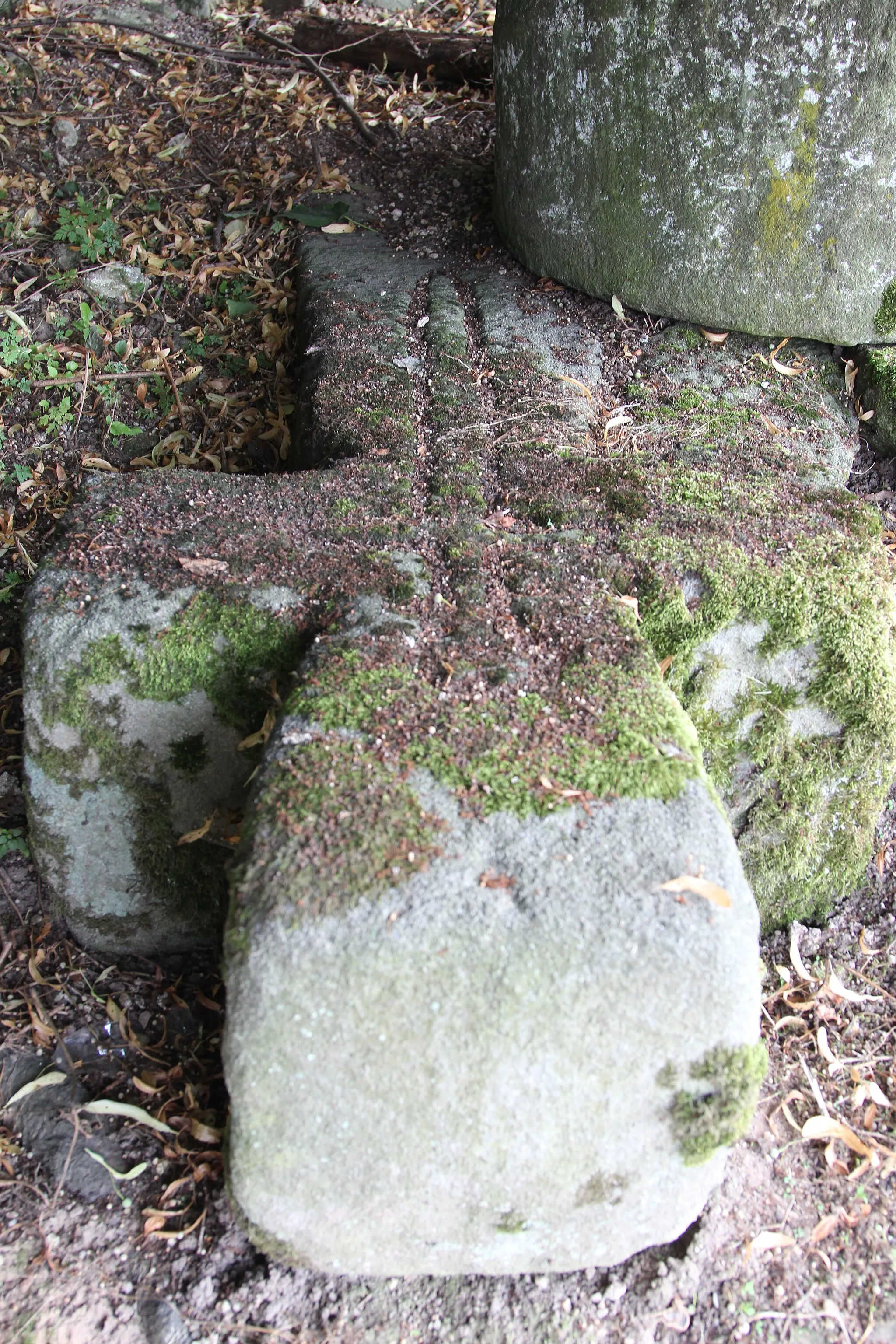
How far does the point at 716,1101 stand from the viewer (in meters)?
1.69

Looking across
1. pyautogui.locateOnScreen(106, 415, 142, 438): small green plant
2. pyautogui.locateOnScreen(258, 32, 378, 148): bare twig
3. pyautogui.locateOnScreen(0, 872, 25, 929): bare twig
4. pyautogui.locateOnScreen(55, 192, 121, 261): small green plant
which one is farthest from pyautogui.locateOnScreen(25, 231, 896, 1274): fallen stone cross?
pyautogui.locateOnScreen(258, 32, 378, 148): bare twig

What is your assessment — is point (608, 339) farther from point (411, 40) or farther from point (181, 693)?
point (411, 40)

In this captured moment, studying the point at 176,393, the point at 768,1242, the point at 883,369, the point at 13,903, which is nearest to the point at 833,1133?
the point at 768,1242

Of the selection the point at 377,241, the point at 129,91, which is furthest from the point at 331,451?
the point at 129,91

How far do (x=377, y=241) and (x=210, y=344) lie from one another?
29.6 inches

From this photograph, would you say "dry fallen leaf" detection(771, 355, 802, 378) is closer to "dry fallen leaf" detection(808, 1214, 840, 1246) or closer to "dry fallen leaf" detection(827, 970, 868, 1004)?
"dry fallen leaf" detection(827, 970, 868, 1004)

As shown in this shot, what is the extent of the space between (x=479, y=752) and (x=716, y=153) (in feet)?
6.90

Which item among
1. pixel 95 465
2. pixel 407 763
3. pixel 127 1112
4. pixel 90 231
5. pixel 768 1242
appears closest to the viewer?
pixel 407 763

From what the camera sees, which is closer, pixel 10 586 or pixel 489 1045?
pixel 489 1045

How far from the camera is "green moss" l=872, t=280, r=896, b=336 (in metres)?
3.12

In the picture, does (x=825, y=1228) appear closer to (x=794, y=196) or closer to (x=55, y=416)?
(x=794, y=196)

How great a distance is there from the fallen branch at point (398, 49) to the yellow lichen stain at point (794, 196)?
2.52 m

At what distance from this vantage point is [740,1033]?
1.69m

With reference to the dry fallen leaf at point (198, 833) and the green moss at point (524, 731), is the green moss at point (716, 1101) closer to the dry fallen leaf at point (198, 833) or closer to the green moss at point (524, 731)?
the green moss at point (524, 731)
